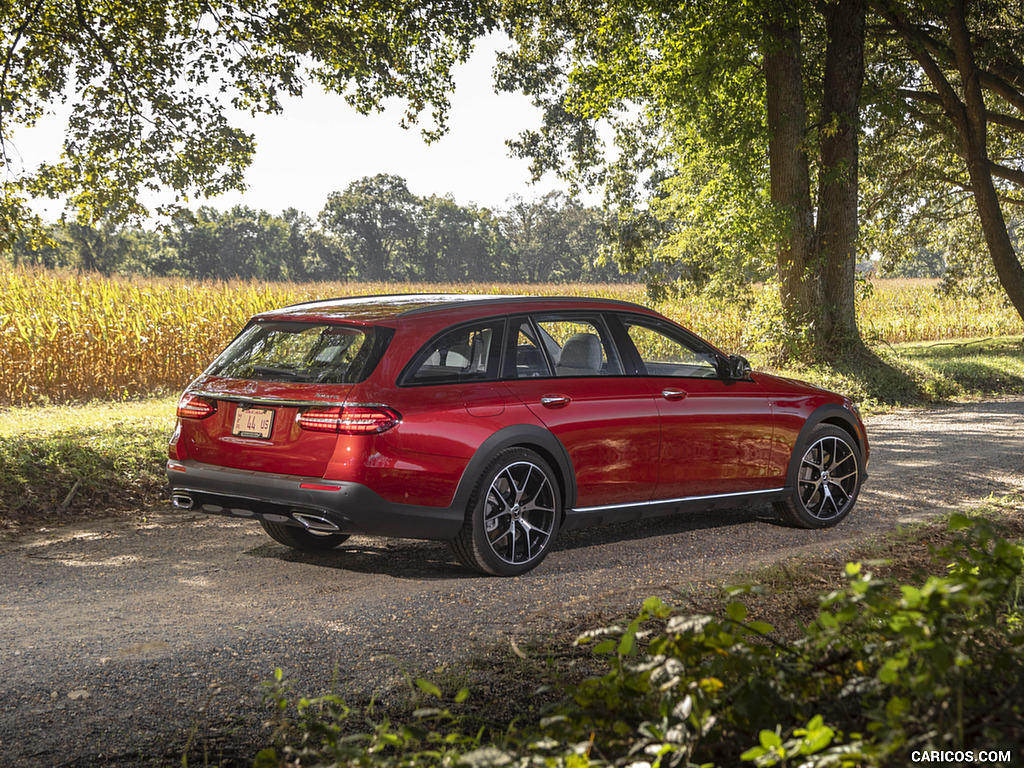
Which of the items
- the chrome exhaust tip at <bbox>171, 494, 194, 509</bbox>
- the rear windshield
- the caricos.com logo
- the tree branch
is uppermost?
the tree branch

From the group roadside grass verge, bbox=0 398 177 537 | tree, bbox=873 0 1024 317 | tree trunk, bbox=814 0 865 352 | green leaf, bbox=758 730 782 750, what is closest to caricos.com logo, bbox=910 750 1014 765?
green leaf, bbox=758 730 782 750

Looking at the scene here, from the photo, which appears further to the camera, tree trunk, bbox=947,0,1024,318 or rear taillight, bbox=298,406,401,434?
tree trunk, bbox=947,0,1024,318

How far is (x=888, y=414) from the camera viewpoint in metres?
14.6

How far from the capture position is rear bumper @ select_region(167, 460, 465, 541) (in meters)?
5.24

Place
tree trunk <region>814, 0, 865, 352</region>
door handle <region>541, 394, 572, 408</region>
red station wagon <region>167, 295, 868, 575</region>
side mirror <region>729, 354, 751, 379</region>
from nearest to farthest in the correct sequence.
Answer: red station wagon <region>167, 295, 868, 575</region> → door handle <region>541, 394, 572, 408</region> → side mirror <region>729, 354, 751, 379</region> → tree trunk <region>814, 0, 865, 352</region>

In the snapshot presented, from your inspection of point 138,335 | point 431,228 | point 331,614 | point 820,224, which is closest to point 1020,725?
point 331,614

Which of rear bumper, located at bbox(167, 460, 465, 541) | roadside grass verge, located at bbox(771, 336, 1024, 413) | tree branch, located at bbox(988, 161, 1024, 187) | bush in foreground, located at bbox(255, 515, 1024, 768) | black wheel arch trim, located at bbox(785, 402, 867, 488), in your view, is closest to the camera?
bush in foreground, located at bbox(255, 515, 1024, 768)

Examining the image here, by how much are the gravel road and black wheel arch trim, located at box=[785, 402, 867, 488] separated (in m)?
0.45

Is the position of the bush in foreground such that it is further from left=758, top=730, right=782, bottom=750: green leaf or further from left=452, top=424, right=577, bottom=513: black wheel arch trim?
left=452, top=424, right=577, bottom=513: black wheel arch trim

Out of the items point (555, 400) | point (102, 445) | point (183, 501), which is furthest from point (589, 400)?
point (102, 445)

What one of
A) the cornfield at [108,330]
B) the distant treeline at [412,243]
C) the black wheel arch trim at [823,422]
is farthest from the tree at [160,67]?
the distant treeline at [412,243]

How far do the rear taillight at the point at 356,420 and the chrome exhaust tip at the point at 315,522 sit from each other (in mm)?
486

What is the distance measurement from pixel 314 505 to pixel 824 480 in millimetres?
4156

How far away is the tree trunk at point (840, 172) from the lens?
55.4 ft
